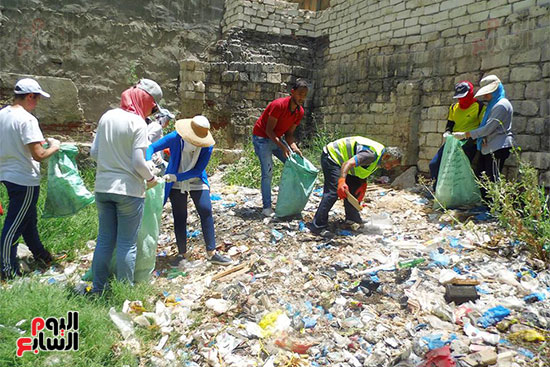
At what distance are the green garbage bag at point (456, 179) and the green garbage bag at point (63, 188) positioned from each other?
376 cm

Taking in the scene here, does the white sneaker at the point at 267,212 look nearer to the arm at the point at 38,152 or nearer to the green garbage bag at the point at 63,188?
the green garbage bag at the point at 63,188

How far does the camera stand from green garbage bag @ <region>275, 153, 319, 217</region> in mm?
4637

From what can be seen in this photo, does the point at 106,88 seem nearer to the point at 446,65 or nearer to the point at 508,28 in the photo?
the point at 446,65

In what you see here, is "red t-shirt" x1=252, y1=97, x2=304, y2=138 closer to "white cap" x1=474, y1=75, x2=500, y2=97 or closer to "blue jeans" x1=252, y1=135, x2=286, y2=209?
"blue jeans" x1=252, y1=135, x2=286, y2=209

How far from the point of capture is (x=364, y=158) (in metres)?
3.97

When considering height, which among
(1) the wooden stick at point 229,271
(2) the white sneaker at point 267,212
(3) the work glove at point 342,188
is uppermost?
(3) the work glove at point 342,188

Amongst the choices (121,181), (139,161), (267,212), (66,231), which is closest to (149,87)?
(139,161)

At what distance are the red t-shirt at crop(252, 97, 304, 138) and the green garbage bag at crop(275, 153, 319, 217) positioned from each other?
384mm

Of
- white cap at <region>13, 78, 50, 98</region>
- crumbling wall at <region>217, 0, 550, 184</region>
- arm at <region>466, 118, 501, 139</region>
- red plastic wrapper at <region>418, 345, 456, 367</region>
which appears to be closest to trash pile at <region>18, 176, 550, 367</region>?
red plastic wrapper at <region>418, 345, 456, 367</region>

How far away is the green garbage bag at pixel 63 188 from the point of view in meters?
3.44

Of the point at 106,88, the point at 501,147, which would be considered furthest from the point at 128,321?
the point at 106,88

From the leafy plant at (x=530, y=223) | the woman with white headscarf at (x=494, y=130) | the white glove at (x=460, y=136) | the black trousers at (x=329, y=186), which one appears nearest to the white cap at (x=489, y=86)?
the woman with white headscarf at (x=494, y=130)

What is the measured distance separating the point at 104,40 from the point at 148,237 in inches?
267

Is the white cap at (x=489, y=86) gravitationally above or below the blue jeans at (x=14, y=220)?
above
